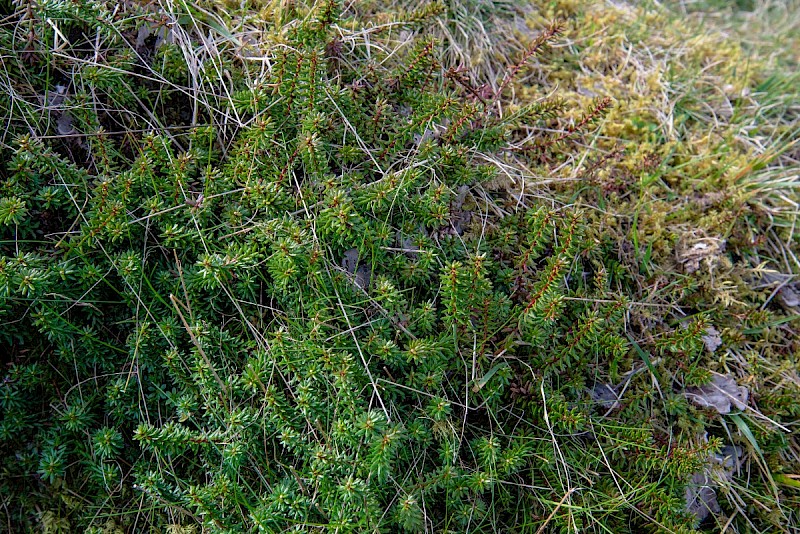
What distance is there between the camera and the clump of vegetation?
2.48 m

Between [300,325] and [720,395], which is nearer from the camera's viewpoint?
[300,325]

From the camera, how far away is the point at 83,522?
2.54 metres

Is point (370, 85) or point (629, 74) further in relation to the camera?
point (629, 74)

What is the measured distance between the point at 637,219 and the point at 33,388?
3.17 metres

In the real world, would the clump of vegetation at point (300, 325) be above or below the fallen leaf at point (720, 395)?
above

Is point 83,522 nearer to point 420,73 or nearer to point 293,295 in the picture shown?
point 293,295

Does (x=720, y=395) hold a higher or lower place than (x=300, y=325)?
lower

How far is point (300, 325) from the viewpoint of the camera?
8.64ft

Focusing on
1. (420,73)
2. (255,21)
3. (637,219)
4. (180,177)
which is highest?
(255,21)

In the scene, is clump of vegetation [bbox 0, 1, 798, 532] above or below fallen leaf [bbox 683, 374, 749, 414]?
above

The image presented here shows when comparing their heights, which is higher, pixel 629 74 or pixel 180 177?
pixel 180 177

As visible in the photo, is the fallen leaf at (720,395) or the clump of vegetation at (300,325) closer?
the clump of vegetation at (300,325)

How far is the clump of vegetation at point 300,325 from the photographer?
8.14ft

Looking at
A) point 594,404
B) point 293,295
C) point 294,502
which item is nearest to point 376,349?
point 293,295
